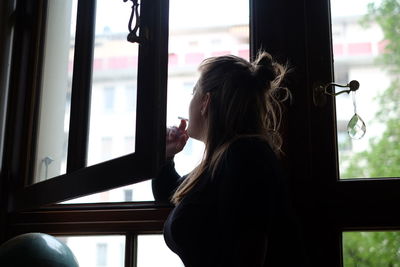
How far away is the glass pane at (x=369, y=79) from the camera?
1658 mm

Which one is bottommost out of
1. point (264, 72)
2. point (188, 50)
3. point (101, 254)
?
point (101, 254)

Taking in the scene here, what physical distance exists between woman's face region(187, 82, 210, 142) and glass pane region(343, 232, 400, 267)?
0.53 metres

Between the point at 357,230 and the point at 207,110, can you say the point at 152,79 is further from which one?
the point at 357,230

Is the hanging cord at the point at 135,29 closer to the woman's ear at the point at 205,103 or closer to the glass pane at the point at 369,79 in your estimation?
the woman's ear at the point at 205,103

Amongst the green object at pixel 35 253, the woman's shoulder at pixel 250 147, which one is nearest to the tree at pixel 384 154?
the woman's shoulder at pixel 250 147

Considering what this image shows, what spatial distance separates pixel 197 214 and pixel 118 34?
22.7 inches

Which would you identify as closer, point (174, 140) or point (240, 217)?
point (240, 217)

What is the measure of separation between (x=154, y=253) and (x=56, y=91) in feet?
2.21

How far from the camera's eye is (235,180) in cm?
132

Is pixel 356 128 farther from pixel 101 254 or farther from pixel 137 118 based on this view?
pixel 101 254

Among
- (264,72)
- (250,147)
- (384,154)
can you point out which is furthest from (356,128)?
(250,147)

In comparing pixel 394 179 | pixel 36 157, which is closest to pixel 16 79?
pixel 36 157

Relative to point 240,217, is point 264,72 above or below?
above

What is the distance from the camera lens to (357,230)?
63.7 inches
